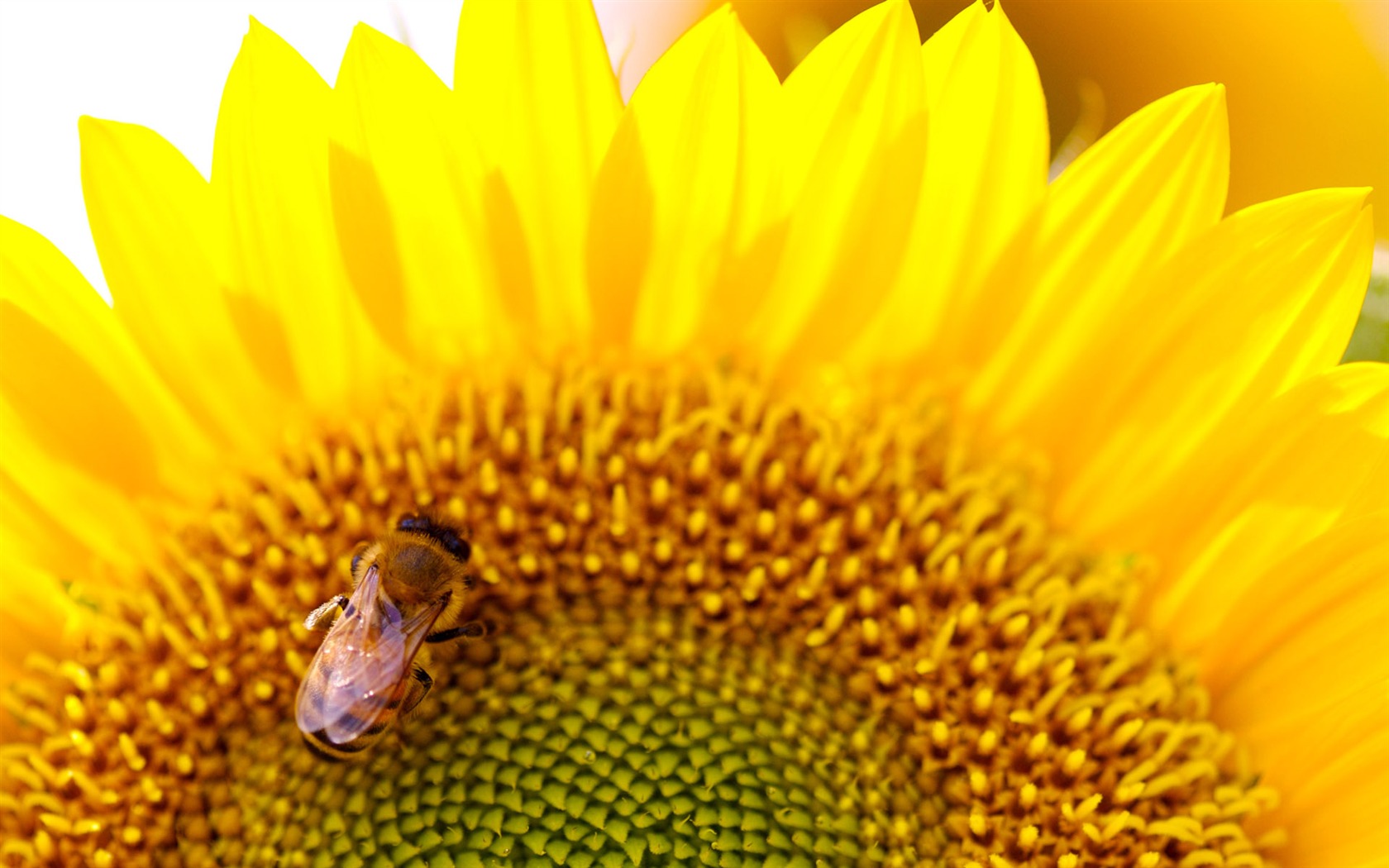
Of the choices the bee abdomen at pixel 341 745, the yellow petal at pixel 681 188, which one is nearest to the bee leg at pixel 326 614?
the bee abdomen at pixel 341 745

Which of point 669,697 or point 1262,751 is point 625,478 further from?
point 1262,751

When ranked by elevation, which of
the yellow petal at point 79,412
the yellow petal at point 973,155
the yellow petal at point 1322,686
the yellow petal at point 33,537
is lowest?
the yellow petal at point 1322,686

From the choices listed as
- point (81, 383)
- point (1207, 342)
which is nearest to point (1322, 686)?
point (1207, 342)

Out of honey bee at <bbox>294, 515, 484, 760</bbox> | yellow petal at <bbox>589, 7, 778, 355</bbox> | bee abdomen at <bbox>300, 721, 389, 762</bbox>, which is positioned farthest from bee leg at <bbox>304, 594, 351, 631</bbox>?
yellow petal at <bbox>589, 7, 778, 355</bbox>

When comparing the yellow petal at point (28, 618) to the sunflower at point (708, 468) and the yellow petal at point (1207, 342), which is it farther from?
the yellow petal at point (1207, 342)

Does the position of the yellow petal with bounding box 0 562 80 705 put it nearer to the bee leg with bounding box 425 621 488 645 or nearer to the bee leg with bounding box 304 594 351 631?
the bee leg with bounding box 304 594 351 631
